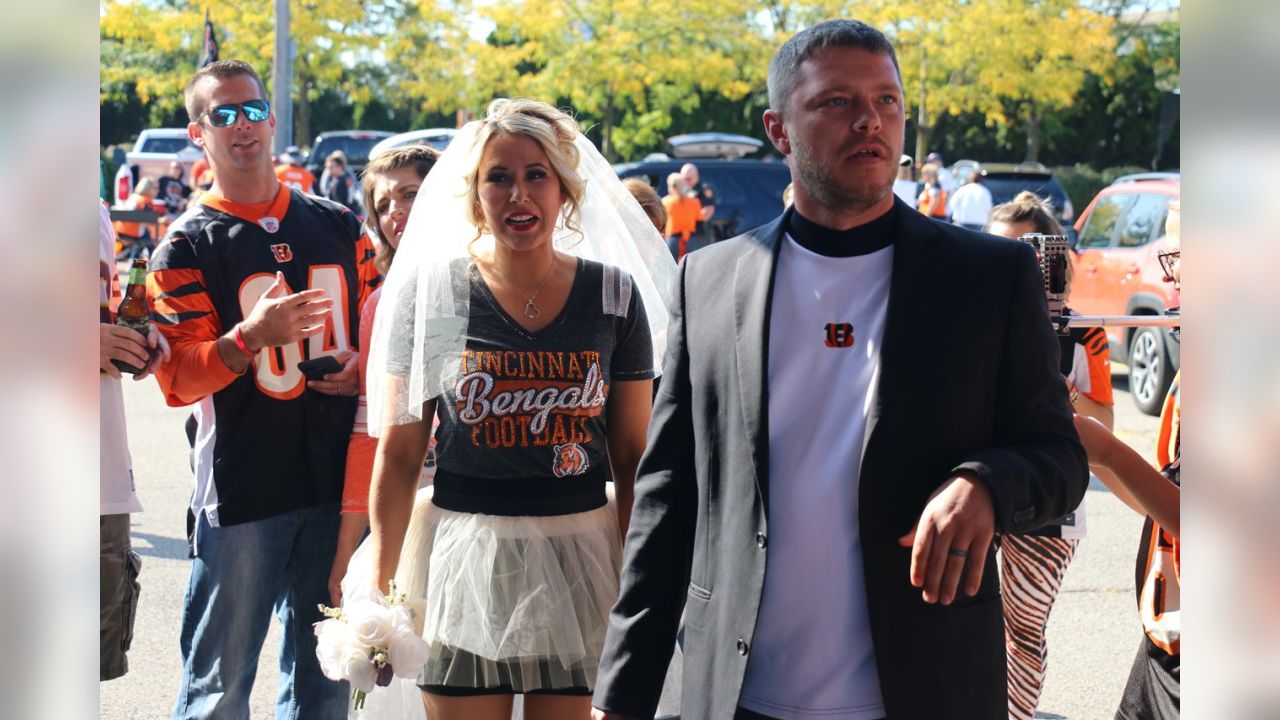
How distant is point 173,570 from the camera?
7.07m

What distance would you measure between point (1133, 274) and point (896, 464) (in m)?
10.9

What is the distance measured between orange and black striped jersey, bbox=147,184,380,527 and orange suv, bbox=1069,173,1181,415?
29.6 feet

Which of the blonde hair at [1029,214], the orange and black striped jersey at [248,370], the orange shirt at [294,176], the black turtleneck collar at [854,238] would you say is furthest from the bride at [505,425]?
the orange shirt at [294,176]

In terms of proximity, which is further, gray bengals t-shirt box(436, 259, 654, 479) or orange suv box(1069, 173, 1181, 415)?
orange suv box(1069, 173, 1181, 415)

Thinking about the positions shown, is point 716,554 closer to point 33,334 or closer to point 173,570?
point 33,334

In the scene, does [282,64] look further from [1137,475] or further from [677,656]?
[1137,475]

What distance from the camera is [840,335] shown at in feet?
7.51

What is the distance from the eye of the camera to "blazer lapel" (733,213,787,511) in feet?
7.50

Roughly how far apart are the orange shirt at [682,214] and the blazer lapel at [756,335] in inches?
605

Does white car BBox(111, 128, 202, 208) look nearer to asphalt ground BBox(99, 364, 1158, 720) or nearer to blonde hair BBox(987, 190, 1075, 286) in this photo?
asphalt ground BBox(99, 364, 1158, 720)

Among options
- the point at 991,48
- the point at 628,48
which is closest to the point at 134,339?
the point at 628,48

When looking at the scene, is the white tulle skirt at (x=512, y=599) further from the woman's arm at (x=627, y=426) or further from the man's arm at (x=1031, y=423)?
the man's arm at (x=1031, y=423)

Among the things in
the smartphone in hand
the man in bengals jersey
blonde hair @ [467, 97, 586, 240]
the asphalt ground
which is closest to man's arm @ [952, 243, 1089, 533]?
blonde hair @ [467, 97, 586, 240]

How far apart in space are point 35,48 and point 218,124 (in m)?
3.16
